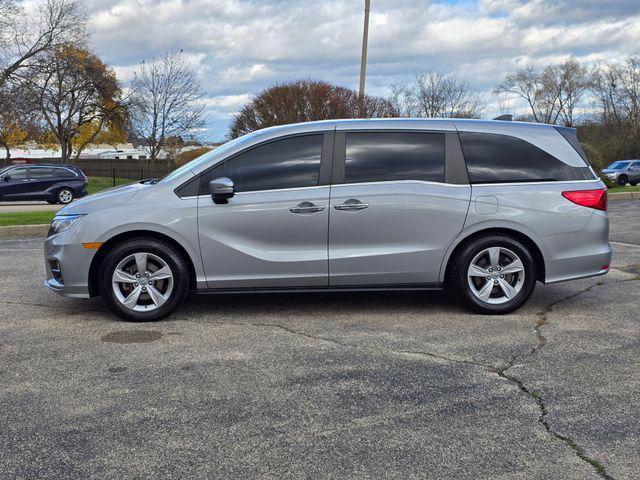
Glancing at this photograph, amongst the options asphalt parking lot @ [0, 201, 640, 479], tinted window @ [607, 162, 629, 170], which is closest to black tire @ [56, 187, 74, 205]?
asphalt parking lot @ [0, 201, 640, 479]

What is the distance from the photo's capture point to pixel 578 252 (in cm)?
601

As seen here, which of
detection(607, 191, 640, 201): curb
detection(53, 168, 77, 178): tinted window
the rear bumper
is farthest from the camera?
detection(53, 168, 77, 178): tinted window

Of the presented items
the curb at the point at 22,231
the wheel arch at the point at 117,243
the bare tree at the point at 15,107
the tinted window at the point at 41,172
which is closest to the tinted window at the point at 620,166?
the tinted window at the point at 41,172

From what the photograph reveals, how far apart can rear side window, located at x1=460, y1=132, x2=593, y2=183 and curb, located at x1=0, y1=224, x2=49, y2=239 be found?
9300mm

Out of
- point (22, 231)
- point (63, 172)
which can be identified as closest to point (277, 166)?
point (22, 231)

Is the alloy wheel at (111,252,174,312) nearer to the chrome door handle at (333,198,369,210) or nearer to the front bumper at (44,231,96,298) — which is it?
the front bumper at (44,231,96,298)

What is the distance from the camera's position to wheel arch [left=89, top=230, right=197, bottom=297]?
5.74 m

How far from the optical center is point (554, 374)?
431 cm

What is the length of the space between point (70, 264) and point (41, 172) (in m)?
20.1

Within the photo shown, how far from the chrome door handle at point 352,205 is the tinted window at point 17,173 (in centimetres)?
2092

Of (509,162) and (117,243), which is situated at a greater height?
(509,162)

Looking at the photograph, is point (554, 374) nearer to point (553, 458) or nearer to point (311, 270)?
point (553, 458)

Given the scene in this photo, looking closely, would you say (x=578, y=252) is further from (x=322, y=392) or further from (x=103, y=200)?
(x=103, y=200)

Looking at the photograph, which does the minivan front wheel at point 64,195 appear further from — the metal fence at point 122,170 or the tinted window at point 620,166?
the tinted window at point 620,166
